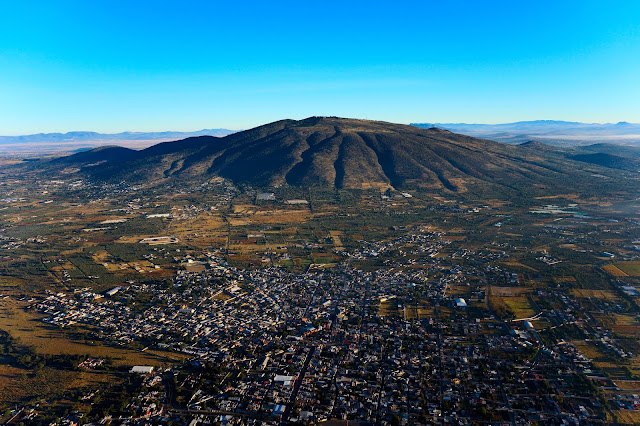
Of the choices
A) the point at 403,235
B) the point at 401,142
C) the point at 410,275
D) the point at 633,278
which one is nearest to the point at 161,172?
the point at 401,142

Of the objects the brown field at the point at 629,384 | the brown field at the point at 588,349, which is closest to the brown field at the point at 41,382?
the brown field at the point at 629,384

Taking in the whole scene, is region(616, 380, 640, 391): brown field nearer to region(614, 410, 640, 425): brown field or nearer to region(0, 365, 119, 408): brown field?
region(614, 410, 640, 425): brown field

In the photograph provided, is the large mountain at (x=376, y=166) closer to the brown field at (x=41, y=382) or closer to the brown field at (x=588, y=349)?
the brown field at (x=588, y=349)

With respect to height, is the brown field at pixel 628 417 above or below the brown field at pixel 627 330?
below

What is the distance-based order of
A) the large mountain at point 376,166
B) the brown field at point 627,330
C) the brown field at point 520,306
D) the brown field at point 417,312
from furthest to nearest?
the large mountain at point 376,166, the brown field at point 520,306, the brown field at point 417,312, the brown field at point 627,330

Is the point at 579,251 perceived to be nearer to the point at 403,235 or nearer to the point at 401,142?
the point at 403,235

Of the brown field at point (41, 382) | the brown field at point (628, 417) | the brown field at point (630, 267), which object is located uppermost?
the brown field at point (41, 382)
